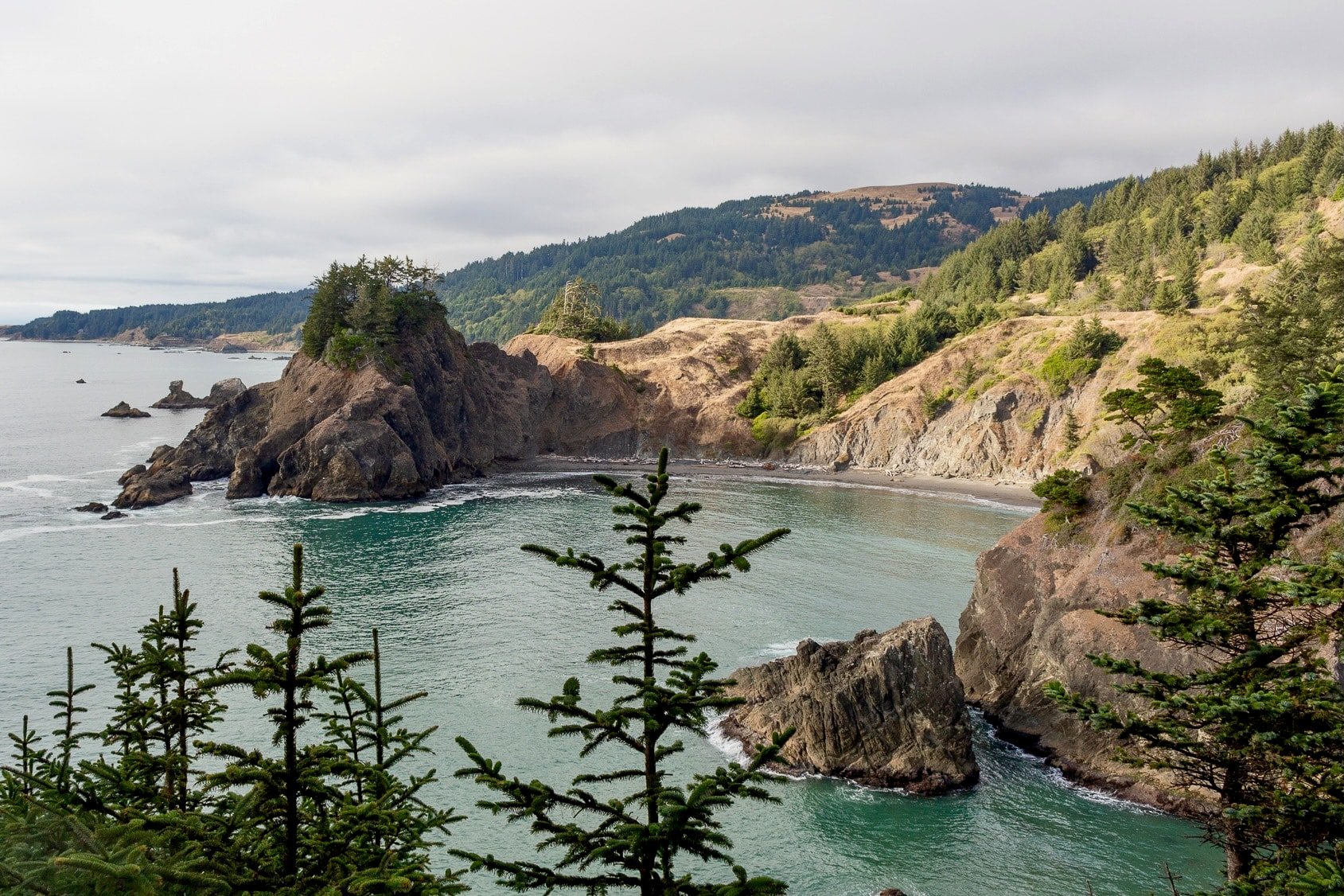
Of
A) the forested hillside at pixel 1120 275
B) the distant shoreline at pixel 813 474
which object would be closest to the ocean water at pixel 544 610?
the distant shoreline at pixel 813 474

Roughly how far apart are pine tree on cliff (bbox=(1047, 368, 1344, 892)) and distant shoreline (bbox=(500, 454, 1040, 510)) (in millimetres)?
68925

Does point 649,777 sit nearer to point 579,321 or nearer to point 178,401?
point 579,321

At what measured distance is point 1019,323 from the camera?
331 ft

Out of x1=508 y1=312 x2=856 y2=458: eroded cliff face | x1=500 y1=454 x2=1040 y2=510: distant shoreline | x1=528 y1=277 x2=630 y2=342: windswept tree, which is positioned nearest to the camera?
x1=500 y1=454 x2=1040 y2=510: distant shoreline

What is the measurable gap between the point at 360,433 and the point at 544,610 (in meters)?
A: 39.5

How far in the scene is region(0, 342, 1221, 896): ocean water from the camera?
26.5m

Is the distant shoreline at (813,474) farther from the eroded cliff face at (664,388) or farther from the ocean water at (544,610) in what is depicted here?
the ocean water at (544,610)

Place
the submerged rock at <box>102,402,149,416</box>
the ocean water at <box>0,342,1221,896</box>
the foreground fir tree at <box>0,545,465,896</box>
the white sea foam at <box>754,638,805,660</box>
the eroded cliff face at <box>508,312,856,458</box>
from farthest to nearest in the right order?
the submerged rock at <box>102,402,149,416</box> → the eroded cliff face at <box>508,312,856,458</box> → the white sea foam at <box>754,638,805,660</box> → the ocean water at <box>0,342,1221,896</box> → the foreground fir tree at <box>0,545,465,896</box>

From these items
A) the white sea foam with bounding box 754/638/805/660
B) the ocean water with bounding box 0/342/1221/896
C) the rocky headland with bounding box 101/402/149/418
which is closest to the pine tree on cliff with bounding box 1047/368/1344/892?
the ocean water with bounding box 0/342/1221/896

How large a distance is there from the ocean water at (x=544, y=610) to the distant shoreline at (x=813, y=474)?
349 centimetres

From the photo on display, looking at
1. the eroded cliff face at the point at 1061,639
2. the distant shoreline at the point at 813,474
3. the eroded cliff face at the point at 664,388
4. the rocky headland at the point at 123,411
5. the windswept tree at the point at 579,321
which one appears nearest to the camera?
the eroded cliff face at the point at 1061,639

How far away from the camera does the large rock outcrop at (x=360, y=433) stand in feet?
256

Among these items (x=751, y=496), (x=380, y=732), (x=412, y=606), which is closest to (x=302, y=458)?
(x=412, y=606)

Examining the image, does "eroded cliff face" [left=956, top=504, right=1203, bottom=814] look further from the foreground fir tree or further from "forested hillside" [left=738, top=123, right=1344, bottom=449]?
"forested hillside" [left=738, top=123, right=1344, bottom=449]
